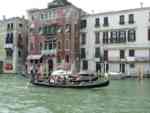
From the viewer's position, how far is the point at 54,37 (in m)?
44.7

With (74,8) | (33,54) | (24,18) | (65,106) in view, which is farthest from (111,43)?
(65,106)

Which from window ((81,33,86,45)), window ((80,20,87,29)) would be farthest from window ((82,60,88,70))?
window ((80,20,87,29))

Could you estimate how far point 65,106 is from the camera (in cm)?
1509

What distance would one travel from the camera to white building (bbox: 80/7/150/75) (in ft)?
125

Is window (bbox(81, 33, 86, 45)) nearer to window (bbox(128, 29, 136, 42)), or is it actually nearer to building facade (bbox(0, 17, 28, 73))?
window (bbox(128, 29, 136, 42))

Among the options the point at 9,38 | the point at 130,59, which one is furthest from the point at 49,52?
the point at 130,59

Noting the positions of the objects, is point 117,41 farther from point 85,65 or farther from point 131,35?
point 85,65

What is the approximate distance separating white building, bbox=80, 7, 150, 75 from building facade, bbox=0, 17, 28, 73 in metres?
12.7

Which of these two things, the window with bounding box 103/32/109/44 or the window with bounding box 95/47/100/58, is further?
the window with bounding box 95/47/100/58

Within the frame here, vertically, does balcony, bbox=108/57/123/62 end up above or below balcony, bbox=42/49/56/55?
below

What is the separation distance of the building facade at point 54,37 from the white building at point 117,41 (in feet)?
4.47

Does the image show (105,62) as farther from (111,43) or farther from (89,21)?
(89,21)

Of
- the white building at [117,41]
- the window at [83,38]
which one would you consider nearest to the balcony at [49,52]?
the white building at [117,41]

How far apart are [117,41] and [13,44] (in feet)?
62.4
